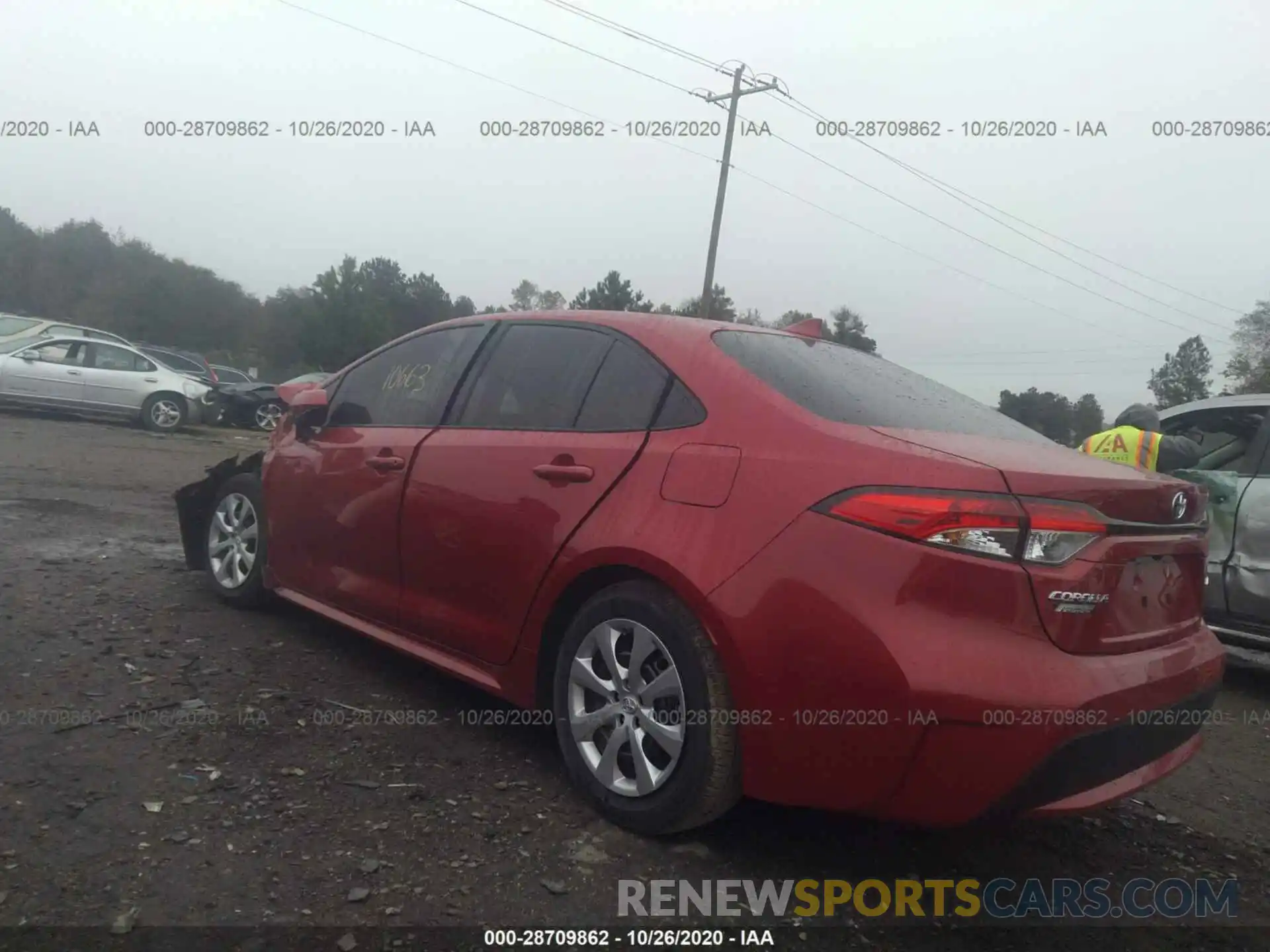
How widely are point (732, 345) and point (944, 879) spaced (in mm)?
1672

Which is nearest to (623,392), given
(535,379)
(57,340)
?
(535,379)

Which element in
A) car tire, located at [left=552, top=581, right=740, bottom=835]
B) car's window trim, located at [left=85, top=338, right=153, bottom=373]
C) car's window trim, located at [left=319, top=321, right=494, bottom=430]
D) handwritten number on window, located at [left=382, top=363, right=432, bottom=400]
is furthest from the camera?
car's window trim, located at [left=85, top=338, right=153, bottom=373]

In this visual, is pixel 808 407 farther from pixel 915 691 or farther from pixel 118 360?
pixel 118 360

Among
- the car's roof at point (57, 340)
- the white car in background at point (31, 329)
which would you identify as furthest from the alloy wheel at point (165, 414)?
the white car in background at point (31, 329)

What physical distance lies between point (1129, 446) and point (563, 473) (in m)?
3.89

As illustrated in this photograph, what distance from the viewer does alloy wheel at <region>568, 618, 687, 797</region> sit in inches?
106

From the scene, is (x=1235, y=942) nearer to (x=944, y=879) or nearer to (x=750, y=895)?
(x=944, y=879)

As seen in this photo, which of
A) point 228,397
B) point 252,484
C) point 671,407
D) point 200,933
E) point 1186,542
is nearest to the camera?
point 200,933

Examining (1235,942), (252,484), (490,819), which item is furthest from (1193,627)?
(252,484)

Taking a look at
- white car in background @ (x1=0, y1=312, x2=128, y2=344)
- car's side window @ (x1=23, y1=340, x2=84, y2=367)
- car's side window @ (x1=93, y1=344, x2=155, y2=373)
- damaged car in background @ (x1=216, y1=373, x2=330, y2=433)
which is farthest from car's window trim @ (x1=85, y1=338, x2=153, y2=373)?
damaged car in background @ (x1=216, y1=373, x2=330, y2=433)

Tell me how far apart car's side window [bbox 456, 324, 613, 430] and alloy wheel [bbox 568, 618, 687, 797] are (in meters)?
0.77

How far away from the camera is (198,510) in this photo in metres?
5.00

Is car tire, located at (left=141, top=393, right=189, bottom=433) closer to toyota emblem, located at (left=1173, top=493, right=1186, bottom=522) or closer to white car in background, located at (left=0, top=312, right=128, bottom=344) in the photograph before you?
white car in background, located at (left=0, top=312, right=128, bottom=344)

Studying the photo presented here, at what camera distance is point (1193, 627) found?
280 cm
